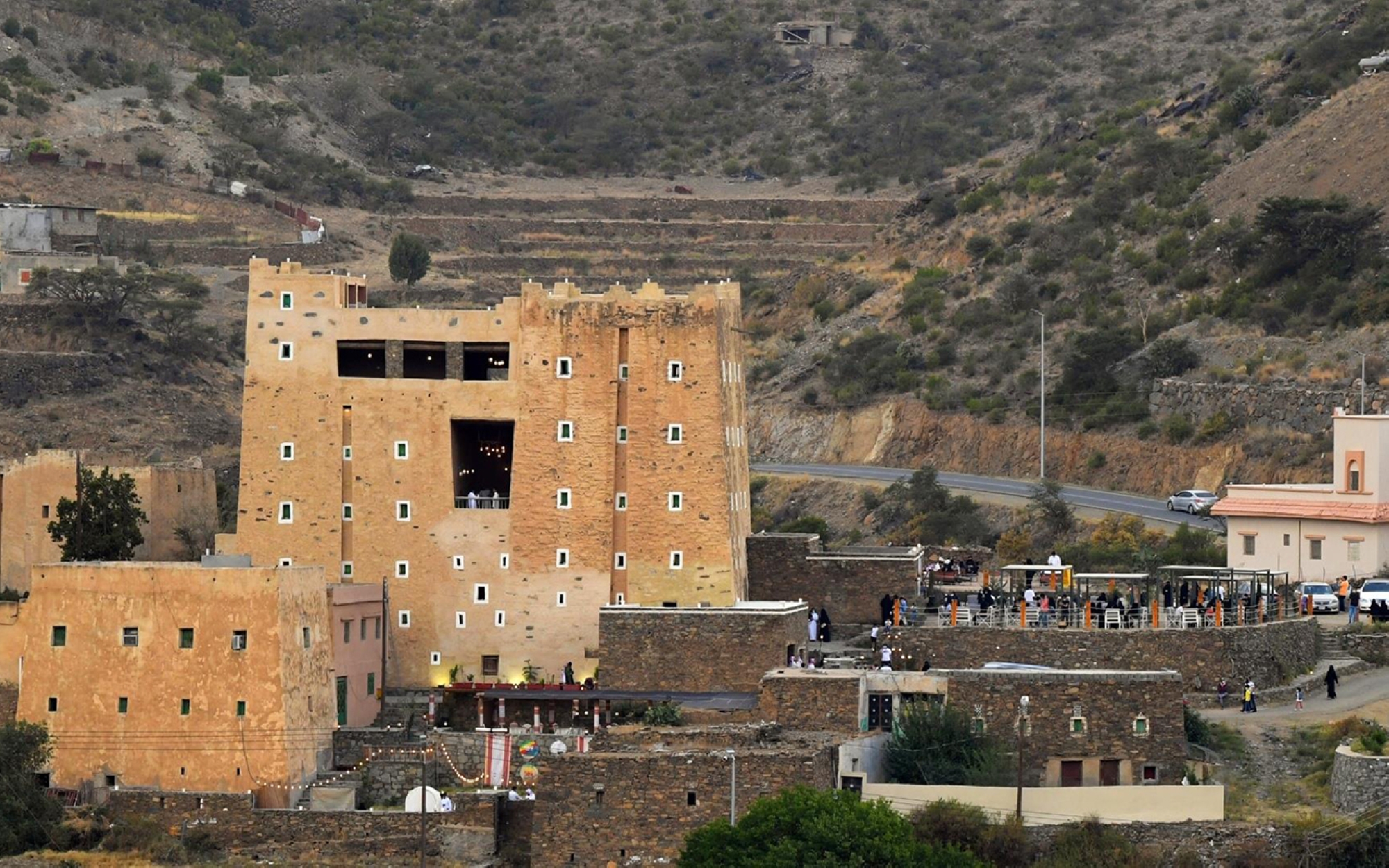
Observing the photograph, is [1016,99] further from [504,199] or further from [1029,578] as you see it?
[1029,578]

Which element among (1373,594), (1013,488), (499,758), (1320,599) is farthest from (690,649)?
(1013,488)

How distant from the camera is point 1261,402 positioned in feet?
310

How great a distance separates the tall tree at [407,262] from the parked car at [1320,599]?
198 feet

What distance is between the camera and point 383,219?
142 m

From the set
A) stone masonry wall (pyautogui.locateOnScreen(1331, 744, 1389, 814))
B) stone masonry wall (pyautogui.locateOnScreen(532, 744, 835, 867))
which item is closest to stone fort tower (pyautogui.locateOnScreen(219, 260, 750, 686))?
stone masonry wall (pyautogui.locateOnScreen(532, 744, 835, 867))

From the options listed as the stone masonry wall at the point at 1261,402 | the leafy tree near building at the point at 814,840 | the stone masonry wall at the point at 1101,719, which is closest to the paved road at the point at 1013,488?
the stone masonry wall at the point at 1261,402

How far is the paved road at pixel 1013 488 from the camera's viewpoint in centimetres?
8912

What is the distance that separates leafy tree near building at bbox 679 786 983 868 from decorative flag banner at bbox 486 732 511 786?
Answer: 7.47 metres

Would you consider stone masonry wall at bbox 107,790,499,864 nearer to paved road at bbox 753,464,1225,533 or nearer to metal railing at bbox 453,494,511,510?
metal railing at bbox 453,494,511,510

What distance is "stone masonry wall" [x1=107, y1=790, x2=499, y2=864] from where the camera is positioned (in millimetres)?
62438

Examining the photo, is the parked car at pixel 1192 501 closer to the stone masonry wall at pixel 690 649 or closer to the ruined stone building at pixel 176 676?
the stone masonry wall at pixel 690 649

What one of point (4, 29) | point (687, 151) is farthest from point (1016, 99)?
point (4, 29)

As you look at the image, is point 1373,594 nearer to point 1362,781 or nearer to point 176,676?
point 1362,781

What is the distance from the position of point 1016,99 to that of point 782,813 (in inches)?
4143
